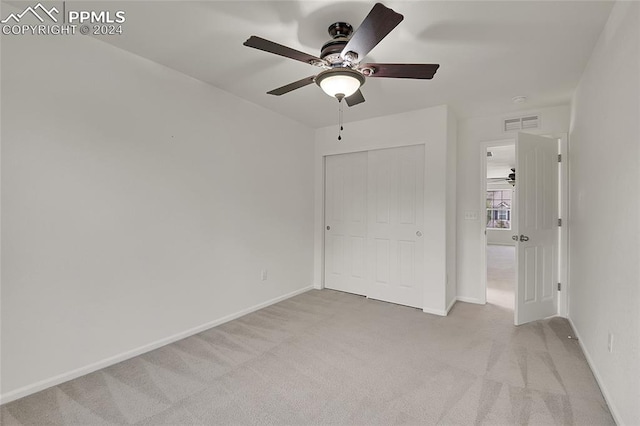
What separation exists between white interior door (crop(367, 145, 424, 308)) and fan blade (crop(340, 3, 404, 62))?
2165 mm

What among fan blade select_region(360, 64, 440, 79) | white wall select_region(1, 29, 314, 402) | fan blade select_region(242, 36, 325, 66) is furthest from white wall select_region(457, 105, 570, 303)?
fan blade select_region(242, 36, 325, 66)

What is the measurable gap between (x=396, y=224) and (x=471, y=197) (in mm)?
1043

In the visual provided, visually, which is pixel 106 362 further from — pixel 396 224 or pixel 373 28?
pixel 396 224

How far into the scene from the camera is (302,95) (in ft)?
10.3

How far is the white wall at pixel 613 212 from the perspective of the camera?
1492 millimetres

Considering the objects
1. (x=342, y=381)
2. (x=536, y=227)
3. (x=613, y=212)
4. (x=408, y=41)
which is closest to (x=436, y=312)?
(x=536, y=227)

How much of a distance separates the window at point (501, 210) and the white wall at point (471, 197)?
8.32 metres

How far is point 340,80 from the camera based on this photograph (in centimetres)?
187

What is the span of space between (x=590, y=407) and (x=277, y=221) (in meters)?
3.12

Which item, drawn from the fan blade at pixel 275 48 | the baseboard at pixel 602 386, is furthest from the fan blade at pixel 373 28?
the baseboard at pixel 602 386

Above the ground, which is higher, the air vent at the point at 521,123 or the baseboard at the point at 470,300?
the air vent at the point at 521,123

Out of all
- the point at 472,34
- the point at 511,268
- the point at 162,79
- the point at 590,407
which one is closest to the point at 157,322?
the point at 162,79

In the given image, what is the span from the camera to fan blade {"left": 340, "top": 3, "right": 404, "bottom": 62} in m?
1.34

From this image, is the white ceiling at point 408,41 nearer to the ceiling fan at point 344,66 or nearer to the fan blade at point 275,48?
the ceiling fan at point 344,66
